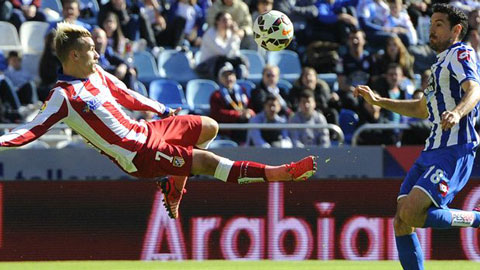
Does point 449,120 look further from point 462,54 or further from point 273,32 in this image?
point 273,32

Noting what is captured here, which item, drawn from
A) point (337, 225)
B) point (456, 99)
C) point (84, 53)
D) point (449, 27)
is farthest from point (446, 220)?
point (337, 225)

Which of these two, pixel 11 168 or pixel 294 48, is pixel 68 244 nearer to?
pixel 11 168

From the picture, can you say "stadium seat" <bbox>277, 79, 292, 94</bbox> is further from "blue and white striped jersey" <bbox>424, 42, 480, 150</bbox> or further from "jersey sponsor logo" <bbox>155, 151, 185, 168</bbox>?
"blue and white striped jersey" <bbox>424, 42, 480, 150</bbox>

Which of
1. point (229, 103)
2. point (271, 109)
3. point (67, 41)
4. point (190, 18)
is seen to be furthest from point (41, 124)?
point (190, 18)

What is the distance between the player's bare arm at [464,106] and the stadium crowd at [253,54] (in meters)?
4.62

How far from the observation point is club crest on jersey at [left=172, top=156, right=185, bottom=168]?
27.8ft

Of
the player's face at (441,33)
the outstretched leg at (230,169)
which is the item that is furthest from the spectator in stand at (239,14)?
the player's face at (441,33)

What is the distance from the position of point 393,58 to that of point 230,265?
453cm

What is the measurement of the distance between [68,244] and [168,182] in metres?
3.15

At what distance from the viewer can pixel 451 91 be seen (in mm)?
7773

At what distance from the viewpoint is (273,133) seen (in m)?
12.5

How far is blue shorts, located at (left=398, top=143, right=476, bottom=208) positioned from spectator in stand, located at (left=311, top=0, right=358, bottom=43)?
7386 mm

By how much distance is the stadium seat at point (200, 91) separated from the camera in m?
14.0

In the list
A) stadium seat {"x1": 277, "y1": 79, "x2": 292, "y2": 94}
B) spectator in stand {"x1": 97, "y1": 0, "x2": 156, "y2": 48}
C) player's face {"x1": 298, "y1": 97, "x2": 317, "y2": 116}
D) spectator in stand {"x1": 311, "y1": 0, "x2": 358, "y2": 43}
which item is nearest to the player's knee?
player's face {"x1": 298, "y1": 97, "x2": 317, "y2": 116}
